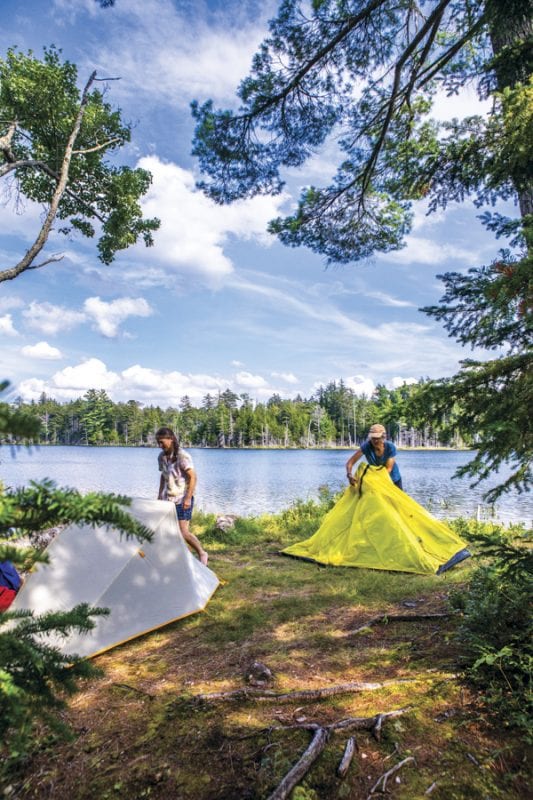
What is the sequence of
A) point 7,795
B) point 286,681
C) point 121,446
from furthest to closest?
point 121,446
point 286,681
point 7,795

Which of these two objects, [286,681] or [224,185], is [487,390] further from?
[224,185]

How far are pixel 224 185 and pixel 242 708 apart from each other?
6366 millimetres

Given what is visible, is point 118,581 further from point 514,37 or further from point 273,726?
point 514,37

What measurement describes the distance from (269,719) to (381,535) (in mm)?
4332

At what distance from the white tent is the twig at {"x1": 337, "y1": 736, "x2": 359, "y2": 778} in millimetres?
2538

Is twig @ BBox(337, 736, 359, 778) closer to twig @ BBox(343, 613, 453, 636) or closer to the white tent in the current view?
twig @ BBox(343, 613, 453, 636)

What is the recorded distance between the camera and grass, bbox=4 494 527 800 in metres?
2.31

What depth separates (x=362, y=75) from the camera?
221 inches

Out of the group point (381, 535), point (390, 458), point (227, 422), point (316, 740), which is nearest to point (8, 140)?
point (390, 458)

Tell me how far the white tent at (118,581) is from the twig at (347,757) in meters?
2.54

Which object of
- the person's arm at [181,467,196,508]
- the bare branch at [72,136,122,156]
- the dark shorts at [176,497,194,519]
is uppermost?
the bare branch at [72,136,122,156]

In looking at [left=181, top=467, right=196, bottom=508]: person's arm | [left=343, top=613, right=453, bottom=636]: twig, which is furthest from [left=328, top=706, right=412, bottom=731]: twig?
[left=181, top=467, right=196, bottom=508]: person's arm

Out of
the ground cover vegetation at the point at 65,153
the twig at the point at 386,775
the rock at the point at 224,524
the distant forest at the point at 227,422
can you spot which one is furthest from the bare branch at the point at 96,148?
the distant forest at the point at 227,422

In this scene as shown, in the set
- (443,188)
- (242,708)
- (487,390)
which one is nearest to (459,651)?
(242,708)
